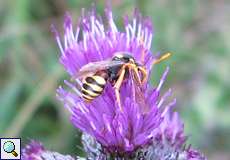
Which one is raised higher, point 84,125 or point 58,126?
point 58,126

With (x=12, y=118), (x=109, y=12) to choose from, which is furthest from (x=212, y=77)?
(x=109, y=12)

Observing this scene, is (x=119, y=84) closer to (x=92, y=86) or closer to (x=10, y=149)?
(x=92, y=86)

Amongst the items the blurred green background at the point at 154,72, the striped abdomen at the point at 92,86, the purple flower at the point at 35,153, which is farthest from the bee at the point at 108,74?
the blurred green background at the point at 154,72

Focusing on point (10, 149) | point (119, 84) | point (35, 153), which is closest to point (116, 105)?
point (119, 84)

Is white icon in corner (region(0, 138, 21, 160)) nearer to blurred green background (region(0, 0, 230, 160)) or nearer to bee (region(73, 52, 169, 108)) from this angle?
bee (region(73, 52, 169, 108))

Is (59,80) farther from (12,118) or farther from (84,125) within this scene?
(84,125)

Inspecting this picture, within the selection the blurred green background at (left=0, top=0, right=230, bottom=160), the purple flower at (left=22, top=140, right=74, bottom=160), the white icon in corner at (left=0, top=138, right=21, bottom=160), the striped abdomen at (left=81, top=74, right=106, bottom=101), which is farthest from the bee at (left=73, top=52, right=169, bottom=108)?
the blurred green background at (left=0, top=0, right=230, bottom=160)

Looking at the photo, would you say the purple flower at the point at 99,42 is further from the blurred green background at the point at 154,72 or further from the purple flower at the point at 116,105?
the blurred green background at the point at 154,72
